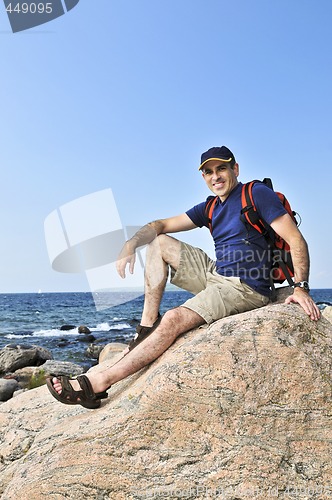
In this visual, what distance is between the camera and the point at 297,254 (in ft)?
18.1

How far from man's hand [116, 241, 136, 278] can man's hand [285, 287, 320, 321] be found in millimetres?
2232

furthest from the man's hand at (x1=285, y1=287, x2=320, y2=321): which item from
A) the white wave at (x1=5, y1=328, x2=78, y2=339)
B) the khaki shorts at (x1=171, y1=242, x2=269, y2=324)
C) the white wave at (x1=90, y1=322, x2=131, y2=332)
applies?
the white wave at (x1=90, y1=322, x2=131, y2=332)

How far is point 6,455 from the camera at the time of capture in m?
6.11

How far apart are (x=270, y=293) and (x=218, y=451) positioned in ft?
7.07

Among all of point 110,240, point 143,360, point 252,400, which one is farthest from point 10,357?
point 252,400

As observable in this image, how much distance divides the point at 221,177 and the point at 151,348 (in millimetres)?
2400

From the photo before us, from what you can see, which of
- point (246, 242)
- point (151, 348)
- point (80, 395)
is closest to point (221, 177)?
point (246, 242)

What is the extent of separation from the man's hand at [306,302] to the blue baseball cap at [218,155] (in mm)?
1977

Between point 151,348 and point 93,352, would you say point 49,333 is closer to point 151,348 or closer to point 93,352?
point 93,352

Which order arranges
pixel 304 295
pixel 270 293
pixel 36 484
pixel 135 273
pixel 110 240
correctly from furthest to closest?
pixel 110 240 < pixel 135 273 < pixel 270 293 < pixel 304 295 < pixel 36 484

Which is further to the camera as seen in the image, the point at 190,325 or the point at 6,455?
the point at 6,455

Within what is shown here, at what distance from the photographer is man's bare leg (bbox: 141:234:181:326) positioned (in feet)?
20.5

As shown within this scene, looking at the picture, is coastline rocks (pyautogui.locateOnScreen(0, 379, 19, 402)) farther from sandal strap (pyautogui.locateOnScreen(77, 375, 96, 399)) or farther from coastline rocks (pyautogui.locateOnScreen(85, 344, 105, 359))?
coastline rocks (pyautogui.locateOnScreen(85, 344, 105, 359))

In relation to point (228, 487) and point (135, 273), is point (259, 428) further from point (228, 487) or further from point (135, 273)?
point (135, 273)
